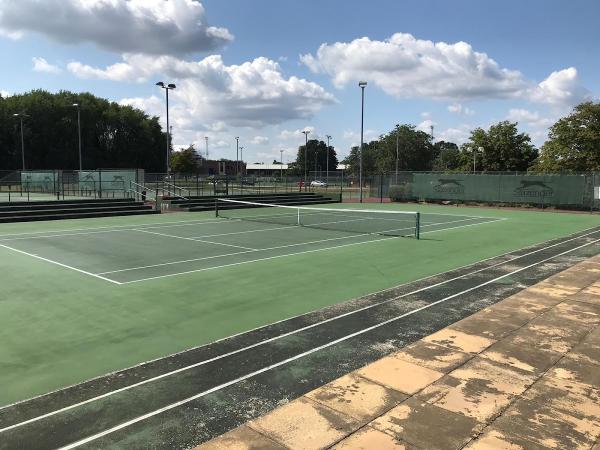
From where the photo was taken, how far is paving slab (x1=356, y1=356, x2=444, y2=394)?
16.8 ft

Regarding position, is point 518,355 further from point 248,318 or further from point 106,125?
point 106,125

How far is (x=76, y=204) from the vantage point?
91.4 feet

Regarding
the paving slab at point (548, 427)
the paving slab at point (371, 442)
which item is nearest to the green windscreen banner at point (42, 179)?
the paving slab at point (371, 442)

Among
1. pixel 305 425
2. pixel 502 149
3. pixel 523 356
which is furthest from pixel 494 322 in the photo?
pixel 502 149

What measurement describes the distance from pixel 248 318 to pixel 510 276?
6426 mm

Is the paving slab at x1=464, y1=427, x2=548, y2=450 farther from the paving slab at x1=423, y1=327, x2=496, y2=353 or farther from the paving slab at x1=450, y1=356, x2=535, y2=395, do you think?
the paving slab at x1=423, y1=327, x2=496, y2=353

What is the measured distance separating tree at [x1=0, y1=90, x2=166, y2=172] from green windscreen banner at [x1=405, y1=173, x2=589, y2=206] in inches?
2533

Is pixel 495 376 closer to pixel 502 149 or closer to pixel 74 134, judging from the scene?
pixel 502 149

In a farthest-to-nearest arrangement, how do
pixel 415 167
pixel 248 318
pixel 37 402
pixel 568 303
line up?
pixel 415 167 < pixel 568 303 < pixel 248 318 < pixel 37 402

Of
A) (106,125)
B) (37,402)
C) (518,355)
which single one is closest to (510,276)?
(518,355)

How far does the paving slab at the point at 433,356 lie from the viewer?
18.6 ft

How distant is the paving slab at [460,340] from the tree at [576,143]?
4075cm

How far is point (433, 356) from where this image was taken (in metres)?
5.96

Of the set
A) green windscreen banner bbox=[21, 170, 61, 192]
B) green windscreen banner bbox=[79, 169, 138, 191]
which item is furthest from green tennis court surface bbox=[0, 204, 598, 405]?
green windscreen banner bbox=[21, 170, 61, 192]
